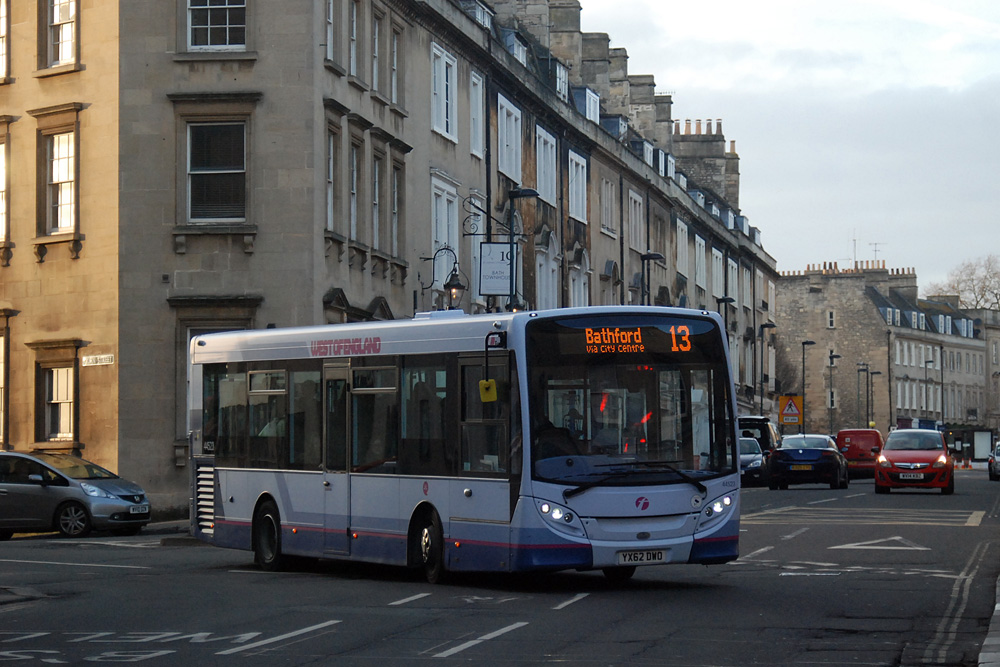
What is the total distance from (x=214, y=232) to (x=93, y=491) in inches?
266

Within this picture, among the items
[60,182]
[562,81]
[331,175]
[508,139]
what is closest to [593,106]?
[562,81]

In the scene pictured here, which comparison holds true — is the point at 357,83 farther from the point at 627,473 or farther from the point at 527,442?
the point at 627,473

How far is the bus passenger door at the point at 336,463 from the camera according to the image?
18219 millimetres

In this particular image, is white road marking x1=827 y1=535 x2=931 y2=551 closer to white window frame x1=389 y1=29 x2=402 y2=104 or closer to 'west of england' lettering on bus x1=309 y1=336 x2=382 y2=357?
'west of england' lettering on bus x1=309 y1=336 x2=382 y2=357

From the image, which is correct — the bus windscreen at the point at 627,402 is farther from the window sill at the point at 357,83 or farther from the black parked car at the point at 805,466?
the black parked car at the point at 805,466

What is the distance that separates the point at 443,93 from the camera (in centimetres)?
4147

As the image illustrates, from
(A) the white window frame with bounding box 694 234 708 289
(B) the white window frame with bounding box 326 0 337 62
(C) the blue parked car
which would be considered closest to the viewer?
(B) the white window frame with bounding box 326 0 337 62

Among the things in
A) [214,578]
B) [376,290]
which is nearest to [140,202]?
[376,290]

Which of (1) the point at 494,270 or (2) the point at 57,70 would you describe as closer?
(2) the point at 57,70

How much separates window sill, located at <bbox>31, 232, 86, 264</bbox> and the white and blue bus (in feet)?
53.1

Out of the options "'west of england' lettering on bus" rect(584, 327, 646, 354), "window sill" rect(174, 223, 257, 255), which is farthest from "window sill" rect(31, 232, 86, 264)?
"'west of england' lettering on bus" rect(584, 327, 646, 354)

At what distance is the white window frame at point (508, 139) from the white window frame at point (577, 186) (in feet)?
22.4

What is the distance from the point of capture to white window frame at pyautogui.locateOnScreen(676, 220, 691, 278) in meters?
73.9

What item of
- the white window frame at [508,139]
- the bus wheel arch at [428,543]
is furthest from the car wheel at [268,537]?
the white window frame at [508,139]
